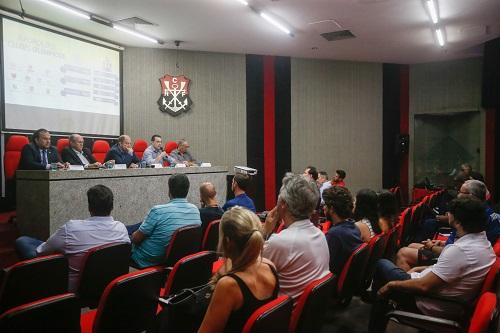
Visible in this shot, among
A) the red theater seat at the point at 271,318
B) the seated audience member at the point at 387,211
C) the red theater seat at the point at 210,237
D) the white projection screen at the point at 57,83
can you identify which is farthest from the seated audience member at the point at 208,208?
the white projection screen at the point at 57,83

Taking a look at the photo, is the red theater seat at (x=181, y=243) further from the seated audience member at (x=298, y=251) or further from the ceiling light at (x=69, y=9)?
the ceiling light at (x=69, y=9)

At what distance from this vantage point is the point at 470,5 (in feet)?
18.7

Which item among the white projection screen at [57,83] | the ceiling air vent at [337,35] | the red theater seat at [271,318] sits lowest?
the red theater seat at [271,318]

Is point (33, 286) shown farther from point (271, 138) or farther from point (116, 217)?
point (271, 138)

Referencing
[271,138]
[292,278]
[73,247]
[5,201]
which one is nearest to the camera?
[292,278]

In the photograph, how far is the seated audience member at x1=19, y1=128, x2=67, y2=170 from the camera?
14.9 feet

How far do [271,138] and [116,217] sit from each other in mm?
4751

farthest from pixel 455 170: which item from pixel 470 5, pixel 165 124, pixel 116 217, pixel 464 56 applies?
pixel 116 217

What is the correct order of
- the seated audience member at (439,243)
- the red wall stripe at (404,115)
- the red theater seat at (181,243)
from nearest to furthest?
the red theater seat at (181,243), the seated audience member at (439,243), the red wall stripe at (404,115)

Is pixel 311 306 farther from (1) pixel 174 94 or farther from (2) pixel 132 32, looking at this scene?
(1) pixel 174 94

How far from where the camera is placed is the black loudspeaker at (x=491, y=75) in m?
7.18

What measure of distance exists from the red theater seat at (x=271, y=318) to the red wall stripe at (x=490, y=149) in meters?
8.62

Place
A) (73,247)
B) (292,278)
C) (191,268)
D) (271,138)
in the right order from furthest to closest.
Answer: (271,138) < (73,247) < (191,268) < (292,278)

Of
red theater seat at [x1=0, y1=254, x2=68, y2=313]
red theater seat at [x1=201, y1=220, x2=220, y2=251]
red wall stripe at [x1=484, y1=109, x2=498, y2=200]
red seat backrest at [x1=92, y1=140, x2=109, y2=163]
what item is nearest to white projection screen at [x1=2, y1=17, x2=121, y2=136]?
red seat backrest at [x1=92, y1=140, x2=109, y2=163]
